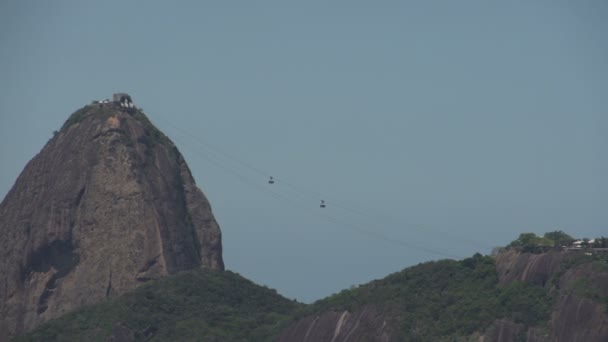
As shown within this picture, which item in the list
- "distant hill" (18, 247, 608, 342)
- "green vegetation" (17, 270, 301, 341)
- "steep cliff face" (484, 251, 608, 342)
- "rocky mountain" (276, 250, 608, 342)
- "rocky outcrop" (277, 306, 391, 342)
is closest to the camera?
"steep cliff face" (484, 251, 608, 342)

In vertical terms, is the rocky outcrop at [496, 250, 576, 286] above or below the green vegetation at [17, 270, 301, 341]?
above

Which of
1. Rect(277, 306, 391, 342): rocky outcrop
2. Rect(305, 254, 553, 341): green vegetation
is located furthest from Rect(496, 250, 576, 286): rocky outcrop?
Rect(277, 306, 391, 342): rocky outcrop

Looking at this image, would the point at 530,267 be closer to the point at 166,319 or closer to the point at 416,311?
the point at 416,311

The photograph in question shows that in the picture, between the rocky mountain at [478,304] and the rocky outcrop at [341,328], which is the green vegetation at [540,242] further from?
the rocky outcrop at [341,328]

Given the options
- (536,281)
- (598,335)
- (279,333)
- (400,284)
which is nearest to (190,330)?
(279,333)

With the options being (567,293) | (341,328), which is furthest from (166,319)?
(567,293)

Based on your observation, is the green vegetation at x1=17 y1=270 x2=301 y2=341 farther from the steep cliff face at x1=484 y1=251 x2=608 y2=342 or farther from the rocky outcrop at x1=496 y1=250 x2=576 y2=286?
the steep cliff face at x1=484 y1=251 x2=608 y2=342

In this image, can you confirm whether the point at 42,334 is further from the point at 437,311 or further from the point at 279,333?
the point at 437,311
